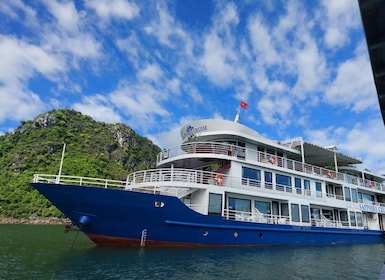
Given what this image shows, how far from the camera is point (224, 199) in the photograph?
574 inches

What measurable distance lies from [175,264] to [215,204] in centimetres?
457

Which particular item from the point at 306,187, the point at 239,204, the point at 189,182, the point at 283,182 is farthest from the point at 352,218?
the point at 189,182

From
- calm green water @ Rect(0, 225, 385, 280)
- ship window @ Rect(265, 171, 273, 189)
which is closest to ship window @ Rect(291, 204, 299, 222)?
ship window @ Rect(265, 171, 273, 189)

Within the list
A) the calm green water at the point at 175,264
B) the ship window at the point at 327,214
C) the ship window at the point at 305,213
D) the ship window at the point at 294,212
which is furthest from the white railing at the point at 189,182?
the ship window at the point at 327,214

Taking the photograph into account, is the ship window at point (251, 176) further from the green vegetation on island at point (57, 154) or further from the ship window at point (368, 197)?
the green vegetation on island at point (57, 154)

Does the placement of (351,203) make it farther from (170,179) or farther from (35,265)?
(35,265)

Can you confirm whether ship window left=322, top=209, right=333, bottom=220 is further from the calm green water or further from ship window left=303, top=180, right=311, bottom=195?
the calm green water

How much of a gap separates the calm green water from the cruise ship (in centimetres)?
95

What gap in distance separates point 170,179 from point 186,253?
3600mm

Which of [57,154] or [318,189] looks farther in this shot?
[57,154]

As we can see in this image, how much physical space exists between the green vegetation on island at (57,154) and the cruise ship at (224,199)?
2697cm

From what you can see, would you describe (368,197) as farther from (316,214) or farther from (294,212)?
(294,212)

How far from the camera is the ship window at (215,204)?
45.1ft

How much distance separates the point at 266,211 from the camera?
16.7m
